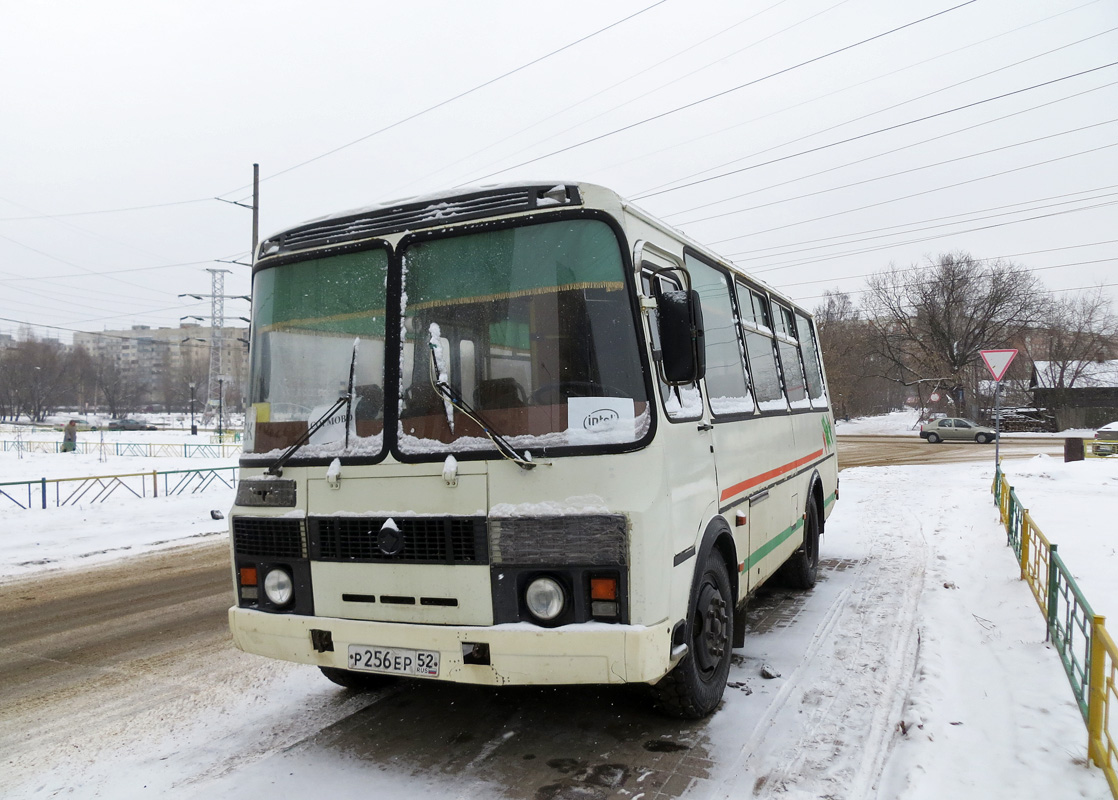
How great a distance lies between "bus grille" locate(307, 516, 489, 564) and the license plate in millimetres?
448

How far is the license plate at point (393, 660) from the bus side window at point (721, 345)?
225 cm

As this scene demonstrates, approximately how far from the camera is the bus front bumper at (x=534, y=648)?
11.2ft

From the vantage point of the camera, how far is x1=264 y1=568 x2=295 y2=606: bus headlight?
414 centimetres

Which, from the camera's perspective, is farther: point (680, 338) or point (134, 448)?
point (134, 448)

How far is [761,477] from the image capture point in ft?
19.2

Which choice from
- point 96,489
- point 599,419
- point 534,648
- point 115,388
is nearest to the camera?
point 534,648

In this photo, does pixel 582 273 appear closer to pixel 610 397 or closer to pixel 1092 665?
pixel 610 397

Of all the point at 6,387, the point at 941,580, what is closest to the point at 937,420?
the point at 941,580

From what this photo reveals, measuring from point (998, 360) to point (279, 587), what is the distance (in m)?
14.3

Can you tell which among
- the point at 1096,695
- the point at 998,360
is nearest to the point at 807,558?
the point at 1096,695

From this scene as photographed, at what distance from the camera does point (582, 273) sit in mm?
3744

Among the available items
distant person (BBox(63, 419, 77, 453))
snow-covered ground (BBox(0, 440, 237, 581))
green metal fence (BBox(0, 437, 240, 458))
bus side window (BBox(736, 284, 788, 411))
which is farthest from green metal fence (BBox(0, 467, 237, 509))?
green metal fence (BBox(0, 437, 240, 458))

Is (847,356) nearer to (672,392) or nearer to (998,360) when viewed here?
(998,360)

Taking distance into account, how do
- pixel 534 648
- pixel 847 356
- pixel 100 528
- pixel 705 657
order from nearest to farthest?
1. pixel 534 648
2. pixel 705 657
3. pixel 100 528
4. pixel 847 356
